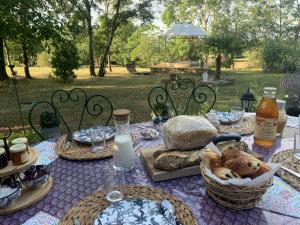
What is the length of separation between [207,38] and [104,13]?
20.7ft

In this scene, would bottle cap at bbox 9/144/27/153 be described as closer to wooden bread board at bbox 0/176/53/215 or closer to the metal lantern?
wooden bread board at bbox 0/176/53/215

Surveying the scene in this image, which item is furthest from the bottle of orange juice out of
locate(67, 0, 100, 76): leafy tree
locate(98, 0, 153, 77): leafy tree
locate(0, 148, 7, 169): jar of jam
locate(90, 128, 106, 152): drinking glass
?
locate(98, 0, 153, 77): leafy tree

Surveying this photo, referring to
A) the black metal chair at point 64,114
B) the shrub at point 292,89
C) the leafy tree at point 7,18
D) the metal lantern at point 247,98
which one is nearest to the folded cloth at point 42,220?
the black metal chair at point 64,114

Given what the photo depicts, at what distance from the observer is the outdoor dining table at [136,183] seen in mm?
809

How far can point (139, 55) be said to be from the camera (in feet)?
49.4

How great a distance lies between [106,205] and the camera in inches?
34.1

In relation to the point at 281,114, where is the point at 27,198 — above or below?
below

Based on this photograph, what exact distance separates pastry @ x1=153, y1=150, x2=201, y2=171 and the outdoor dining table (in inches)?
2.3

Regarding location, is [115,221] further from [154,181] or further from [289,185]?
[289,185]

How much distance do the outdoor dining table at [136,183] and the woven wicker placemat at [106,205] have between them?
0.12ft

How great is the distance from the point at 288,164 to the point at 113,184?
0.79 metres

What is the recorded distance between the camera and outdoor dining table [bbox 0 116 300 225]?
2.65ft

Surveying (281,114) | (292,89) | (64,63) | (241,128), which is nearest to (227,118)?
(241,128)

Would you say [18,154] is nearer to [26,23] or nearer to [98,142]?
[98,142]
